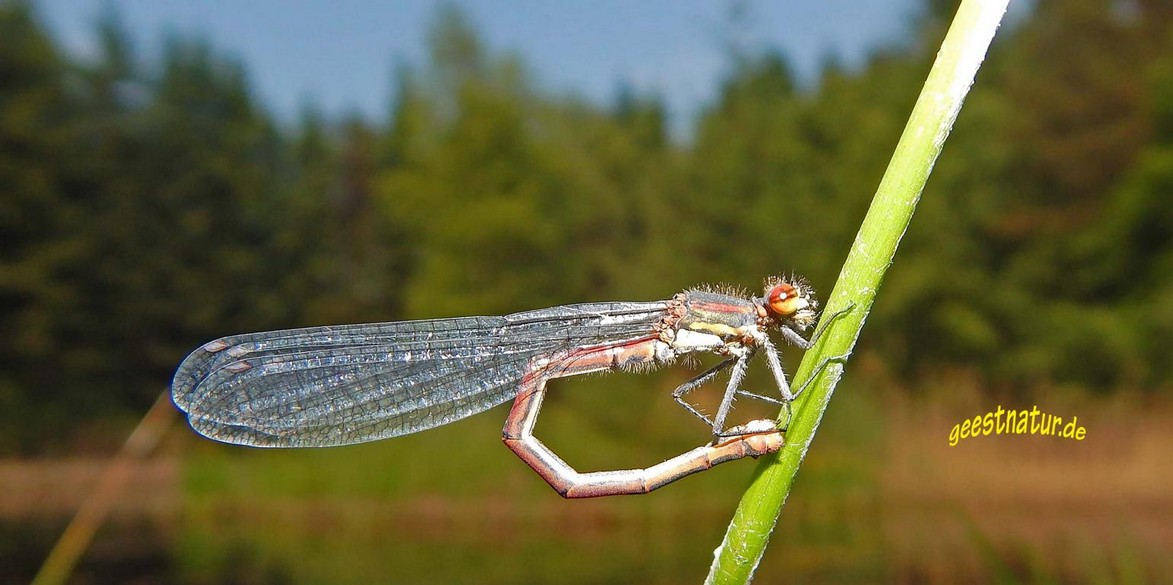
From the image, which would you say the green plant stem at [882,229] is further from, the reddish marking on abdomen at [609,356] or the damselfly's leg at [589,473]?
the reddish marking on abdomen at [609,356]

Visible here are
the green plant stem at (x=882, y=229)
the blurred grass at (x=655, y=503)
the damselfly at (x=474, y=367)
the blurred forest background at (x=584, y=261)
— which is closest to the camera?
the green plant stem at (x=882, y=229)

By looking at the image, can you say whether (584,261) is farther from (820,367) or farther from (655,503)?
(820,367)

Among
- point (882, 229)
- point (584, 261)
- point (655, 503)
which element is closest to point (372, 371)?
point (882, 229)

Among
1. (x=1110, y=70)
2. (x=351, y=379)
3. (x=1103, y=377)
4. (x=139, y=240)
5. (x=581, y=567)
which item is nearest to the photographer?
(x=351, y=379)

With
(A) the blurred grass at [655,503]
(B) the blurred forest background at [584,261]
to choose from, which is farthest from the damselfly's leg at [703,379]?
(B) the blurred forest background at [584,261]

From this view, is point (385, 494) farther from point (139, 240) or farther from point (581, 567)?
point (139, 240)

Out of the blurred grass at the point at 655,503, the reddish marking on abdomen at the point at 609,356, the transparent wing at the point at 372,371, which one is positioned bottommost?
the transparent wing at the point at 372,371

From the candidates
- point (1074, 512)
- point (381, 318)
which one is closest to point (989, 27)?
point (1074, 512)
